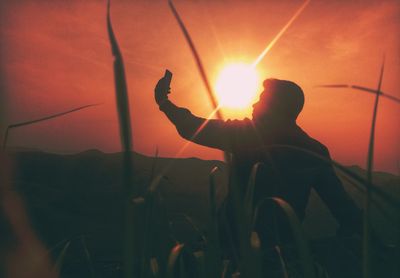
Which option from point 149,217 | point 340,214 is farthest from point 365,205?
point 340,214

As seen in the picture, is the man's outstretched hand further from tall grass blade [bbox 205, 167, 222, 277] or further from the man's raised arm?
tall grass blade [bbox 205, 167, 222, 277]

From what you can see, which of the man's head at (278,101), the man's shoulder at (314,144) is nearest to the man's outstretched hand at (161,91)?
the man's head at (278,101)

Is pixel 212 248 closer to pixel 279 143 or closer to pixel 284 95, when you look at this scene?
pixel 279 143

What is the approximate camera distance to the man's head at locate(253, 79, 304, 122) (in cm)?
292

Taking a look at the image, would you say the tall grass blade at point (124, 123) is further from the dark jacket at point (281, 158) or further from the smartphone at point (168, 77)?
the smartphone at point (168, 77)

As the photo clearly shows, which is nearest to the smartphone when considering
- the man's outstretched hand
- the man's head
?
the man's outstretched hand

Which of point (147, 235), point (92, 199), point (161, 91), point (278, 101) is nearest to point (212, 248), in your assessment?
point (147, 235)

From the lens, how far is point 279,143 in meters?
2.80

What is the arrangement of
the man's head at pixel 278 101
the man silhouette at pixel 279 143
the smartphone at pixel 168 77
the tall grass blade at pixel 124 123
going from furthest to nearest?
the man's head at pixel 278 101, the smartphone at pixel 168 77, the man silhouette at pixel 279 143, the tall grass blade at pixel 124 123

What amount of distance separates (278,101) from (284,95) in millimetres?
60

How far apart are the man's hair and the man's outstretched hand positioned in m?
0.67

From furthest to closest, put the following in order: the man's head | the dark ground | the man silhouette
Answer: the dark ground → the man's head → the man silhouette

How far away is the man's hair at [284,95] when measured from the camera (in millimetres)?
2925

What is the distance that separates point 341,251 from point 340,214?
4.08ft
